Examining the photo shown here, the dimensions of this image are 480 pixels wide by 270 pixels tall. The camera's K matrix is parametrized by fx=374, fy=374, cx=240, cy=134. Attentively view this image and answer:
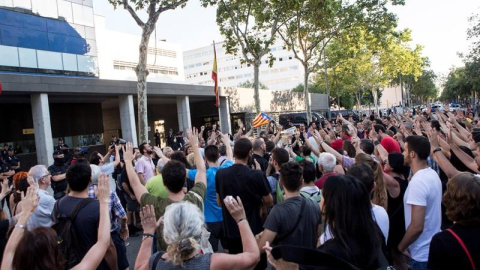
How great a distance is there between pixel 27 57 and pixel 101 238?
26.3m

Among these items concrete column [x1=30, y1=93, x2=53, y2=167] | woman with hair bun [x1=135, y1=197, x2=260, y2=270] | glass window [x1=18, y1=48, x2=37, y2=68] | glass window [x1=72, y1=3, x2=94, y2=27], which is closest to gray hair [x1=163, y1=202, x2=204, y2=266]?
woman with hair bun [x1=135, y1=197, x2=260, y2=270]

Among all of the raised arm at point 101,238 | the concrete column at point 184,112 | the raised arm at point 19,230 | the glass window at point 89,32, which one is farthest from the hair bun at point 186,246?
the glass window at point 89,32

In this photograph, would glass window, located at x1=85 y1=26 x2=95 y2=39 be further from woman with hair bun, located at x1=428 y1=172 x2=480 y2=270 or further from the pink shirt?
woman with hair bun, located at x1=428 y1=172 x2=480 y2=270

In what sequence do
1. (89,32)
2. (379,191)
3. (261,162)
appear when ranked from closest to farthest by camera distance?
(379,191) → (261,162) → (89,32)

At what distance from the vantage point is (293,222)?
126 inches

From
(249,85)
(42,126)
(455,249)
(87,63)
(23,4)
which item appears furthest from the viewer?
(249,85)

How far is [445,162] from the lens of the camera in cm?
393

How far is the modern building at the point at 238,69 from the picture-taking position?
101 m

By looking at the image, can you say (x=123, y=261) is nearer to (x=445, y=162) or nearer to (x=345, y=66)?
(x=445, y=162)

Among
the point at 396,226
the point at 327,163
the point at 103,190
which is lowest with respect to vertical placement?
the point at 396,226

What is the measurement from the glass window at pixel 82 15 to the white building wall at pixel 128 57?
12323 millimetres

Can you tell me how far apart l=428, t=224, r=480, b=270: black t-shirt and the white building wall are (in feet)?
142

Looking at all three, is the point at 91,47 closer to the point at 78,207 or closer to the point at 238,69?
the point at 78,207

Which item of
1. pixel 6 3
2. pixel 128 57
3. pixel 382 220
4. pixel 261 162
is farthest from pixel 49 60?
pixel 382 220
